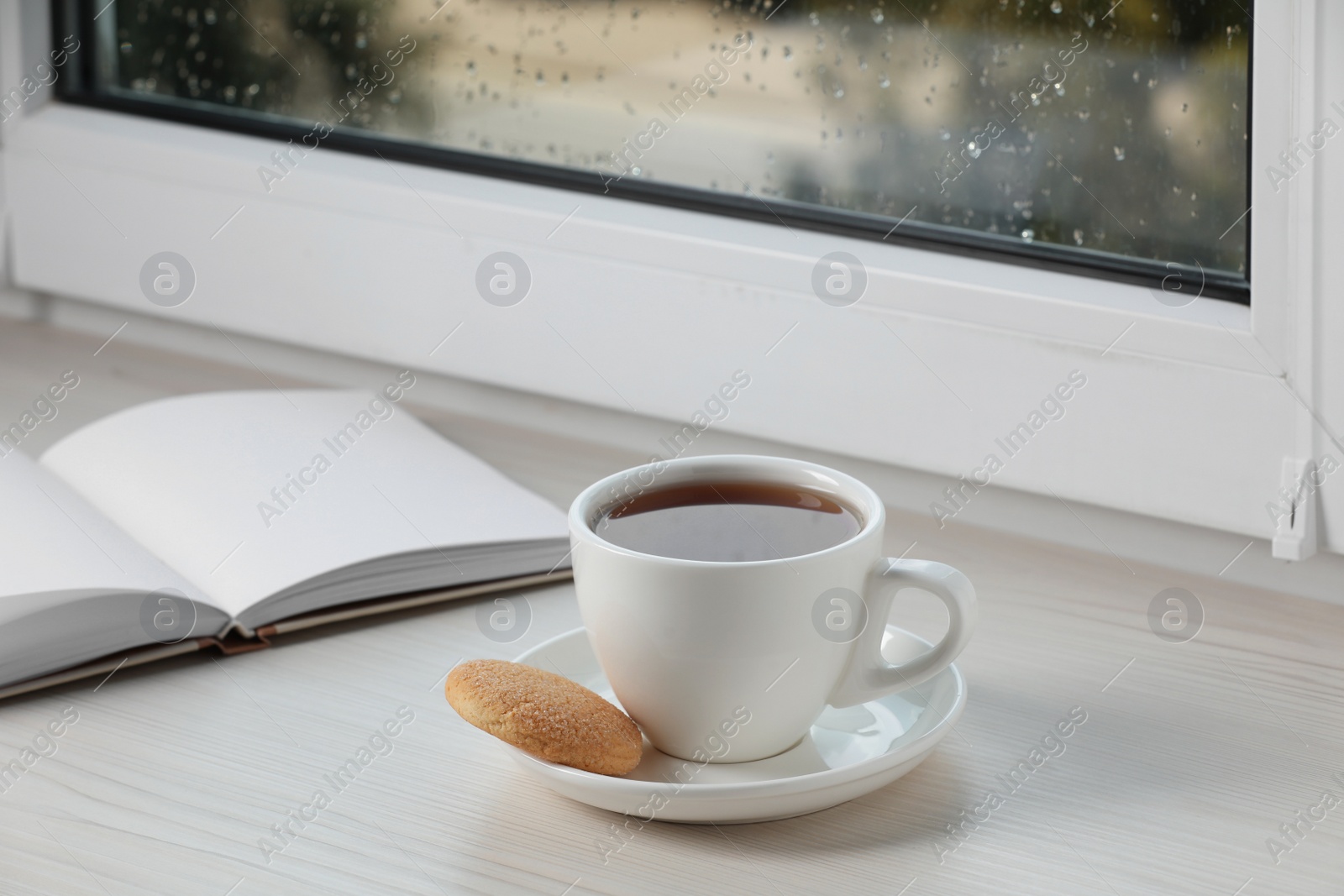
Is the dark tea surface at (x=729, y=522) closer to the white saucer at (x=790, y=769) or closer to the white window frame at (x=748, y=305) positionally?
the white saucer at (x=790, y=769)

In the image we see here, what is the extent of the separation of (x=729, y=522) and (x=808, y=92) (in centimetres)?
46

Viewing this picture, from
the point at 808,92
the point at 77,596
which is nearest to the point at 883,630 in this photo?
the point at 77,596

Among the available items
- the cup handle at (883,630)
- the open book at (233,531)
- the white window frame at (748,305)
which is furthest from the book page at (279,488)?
the cup handle at (883,630)

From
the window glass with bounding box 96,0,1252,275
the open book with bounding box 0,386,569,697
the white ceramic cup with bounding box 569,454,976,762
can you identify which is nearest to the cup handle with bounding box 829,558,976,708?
the white ceramic cup with bounding box 569,454,976,762

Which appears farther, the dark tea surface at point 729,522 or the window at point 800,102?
the window at point 800,102

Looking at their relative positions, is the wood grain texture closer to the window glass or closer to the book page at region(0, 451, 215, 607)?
the book page at region(0, 451, 215, 607)

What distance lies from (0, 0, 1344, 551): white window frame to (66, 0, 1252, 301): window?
0.12 ft

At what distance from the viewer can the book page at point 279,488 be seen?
685 millimetres

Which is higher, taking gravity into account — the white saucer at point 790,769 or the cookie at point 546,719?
the cookie at point 546,719

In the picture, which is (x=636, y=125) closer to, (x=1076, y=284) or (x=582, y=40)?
(x=582, y=40)

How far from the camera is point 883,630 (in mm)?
526

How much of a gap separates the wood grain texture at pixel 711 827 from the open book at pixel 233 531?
19 millimetres

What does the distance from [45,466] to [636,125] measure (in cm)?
47

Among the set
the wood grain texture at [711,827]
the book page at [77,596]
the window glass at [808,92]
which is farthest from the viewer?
the window glass at [808,92]
